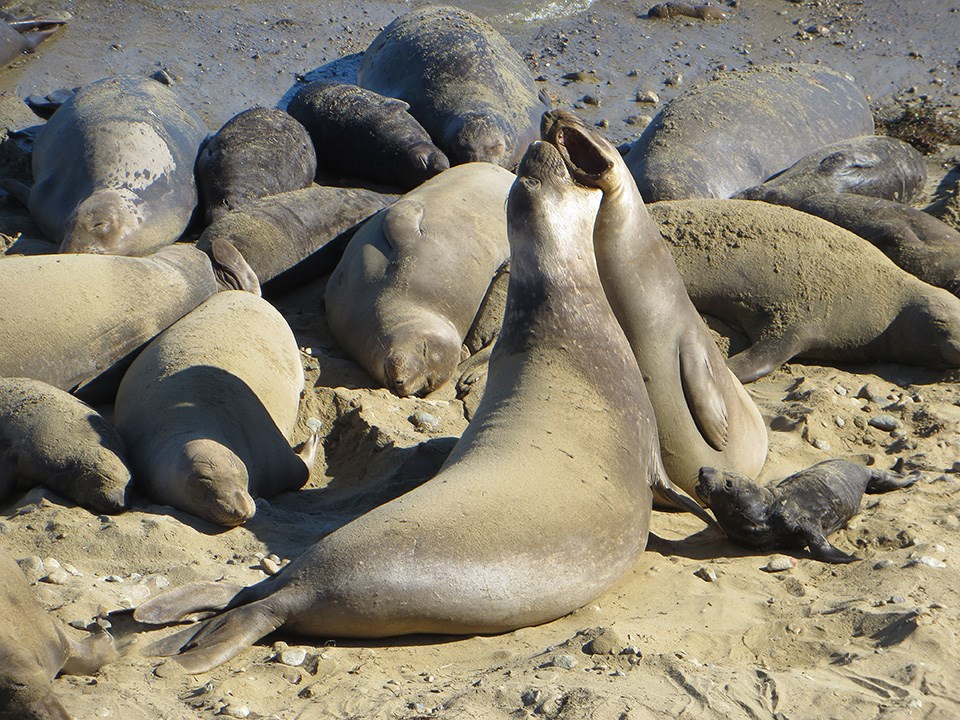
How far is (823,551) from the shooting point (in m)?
4.49

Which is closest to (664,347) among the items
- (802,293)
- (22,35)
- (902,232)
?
(802,293)

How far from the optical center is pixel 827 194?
26.3ft

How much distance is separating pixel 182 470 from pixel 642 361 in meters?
1.86

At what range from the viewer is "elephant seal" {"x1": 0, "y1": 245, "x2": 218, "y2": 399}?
18.2 ft

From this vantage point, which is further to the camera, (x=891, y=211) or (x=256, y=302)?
(x=891, y=211)

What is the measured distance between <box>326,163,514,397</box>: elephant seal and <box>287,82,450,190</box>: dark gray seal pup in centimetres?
149

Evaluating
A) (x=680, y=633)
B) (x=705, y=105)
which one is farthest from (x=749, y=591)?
(x=705, y=105)

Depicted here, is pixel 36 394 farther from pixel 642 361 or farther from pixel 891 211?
pixel 891 211

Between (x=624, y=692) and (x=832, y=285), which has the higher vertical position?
(x=624, y=692)

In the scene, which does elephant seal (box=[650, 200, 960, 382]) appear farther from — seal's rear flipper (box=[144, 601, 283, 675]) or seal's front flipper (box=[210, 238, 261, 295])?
seal's rear flipper (box=[144, 601, 283, 675])

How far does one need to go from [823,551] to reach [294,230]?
402 cm

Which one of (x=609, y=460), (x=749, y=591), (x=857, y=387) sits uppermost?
(x=609, y=460)

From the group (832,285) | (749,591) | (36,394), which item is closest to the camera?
(749,591)

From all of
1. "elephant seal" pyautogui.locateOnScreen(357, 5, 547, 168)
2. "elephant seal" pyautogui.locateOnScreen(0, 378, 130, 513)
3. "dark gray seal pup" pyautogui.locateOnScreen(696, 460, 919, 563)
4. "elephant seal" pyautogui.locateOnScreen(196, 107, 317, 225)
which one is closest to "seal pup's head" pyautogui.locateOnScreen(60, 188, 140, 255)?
"elephant seal" pyautogui.locateOnScreen(196, 107, 317, 225)
